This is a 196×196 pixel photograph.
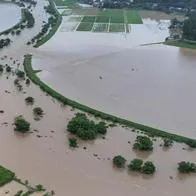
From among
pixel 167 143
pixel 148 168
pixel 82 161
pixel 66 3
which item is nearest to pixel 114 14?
pixel 66 3

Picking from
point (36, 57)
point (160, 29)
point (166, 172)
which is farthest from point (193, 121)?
point (160, 29)

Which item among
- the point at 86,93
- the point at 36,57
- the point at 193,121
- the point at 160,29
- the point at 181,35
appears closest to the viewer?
the point at 193,121

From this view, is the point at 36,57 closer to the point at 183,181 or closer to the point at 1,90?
the point at 1,90

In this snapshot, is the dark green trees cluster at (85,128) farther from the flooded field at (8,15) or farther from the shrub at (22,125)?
the flooded field at (8,15)

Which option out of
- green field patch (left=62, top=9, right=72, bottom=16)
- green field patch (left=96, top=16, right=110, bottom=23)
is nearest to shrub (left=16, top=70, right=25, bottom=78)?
green field patch (left=96, top=16, right=110, bottom=23)

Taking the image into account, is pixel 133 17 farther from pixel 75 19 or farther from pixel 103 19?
pixel 75 19

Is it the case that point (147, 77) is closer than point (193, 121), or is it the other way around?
point (193, 121)

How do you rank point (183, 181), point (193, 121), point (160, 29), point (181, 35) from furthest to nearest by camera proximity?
point (160, 29) < point (181, 35) < point (193, 121) < point (183, 181)

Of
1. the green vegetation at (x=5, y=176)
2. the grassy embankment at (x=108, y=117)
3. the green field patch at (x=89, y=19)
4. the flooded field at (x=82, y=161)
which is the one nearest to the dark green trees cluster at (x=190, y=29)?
the green field patch at (x=89, y=19)
